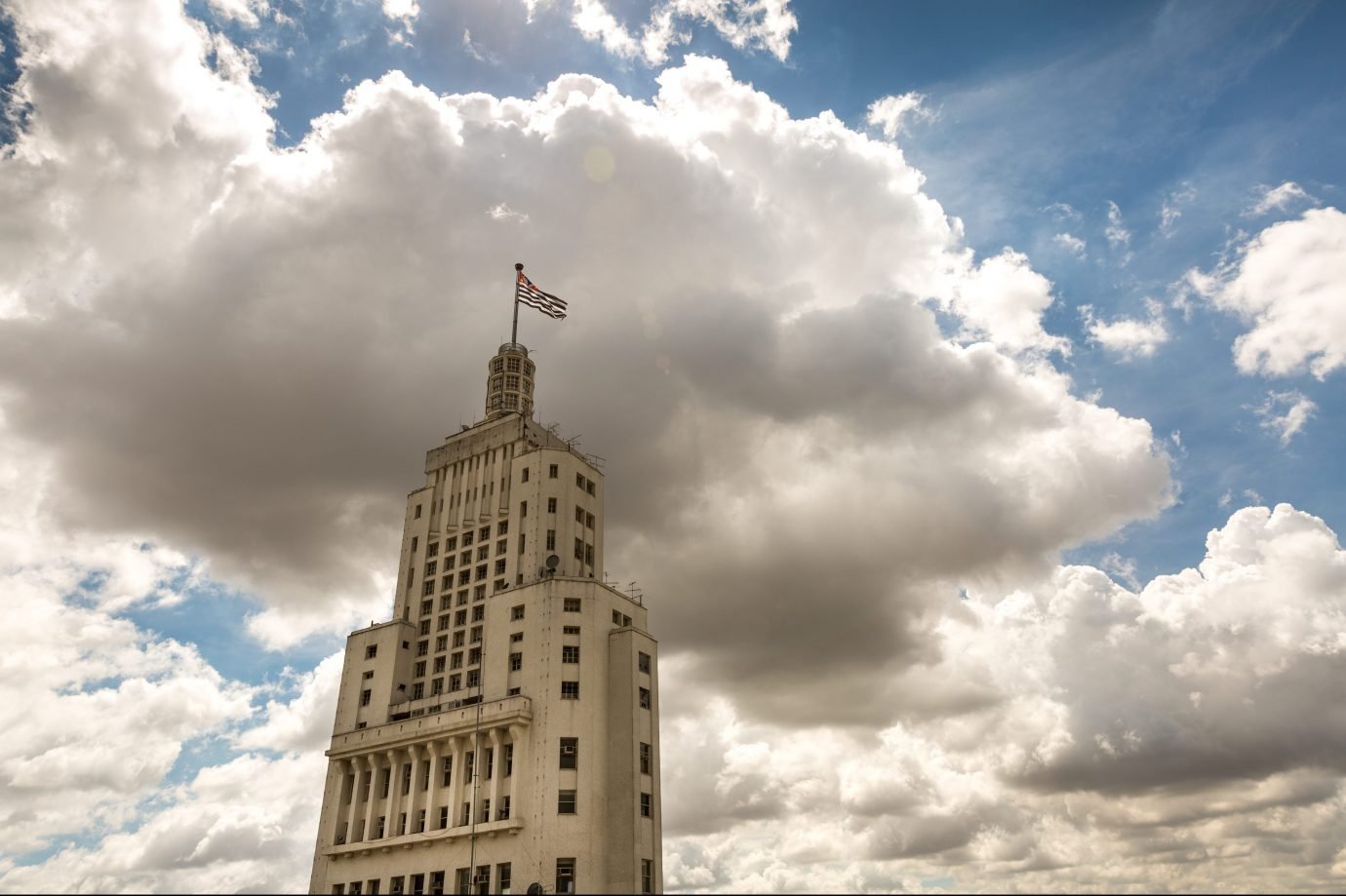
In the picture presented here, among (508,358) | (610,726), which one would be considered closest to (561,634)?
(610,726)

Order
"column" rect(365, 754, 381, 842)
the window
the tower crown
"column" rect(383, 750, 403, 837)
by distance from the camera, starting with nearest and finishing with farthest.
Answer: the window < "column" rect(383, 750, 403, 837) < "column" rect(365, 754, 381, 842) < the tower crown

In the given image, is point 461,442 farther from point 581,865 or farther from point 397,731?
point 581,865

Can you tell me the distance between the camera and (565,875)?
7888cm

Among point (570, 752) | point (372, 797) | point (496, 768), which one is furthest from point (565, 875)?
point (372, 797)

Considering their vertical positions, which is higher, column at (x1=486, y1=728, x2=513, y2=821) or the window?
column at (x1=486, y1=728, x2=513, y2=821)

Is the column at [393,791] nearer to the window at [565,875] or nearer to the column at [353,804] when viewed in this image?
the column at [353,804]

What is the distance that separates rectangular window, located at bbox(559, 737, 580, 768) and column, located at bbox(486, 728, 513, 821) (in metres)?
6.12

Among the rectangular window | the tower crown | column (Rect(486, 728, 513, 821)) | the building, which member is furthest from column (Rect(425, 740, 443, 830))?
the tower crown

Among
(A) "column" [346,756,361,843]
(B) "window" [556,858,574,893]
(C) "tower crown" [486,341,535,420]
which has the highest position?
(C) "tower crown" [486,341,535,420]

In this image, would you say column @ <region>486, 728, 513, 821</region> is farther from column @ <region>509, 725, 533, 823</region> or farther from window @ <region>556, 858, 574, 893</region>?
window @ <region>556, 858, 574, 893</region>

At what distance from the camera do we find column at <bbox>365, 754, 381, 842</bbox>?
90188 mm

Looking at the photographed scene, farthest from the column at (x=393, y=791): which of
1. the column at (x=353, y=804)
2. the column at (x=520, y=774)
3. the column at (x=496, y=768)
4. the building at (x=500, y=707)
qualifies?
the column at (x=520, y=774)

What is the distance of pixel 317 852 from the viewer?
92.0m

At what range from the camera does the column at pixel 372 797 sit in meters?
90.2
